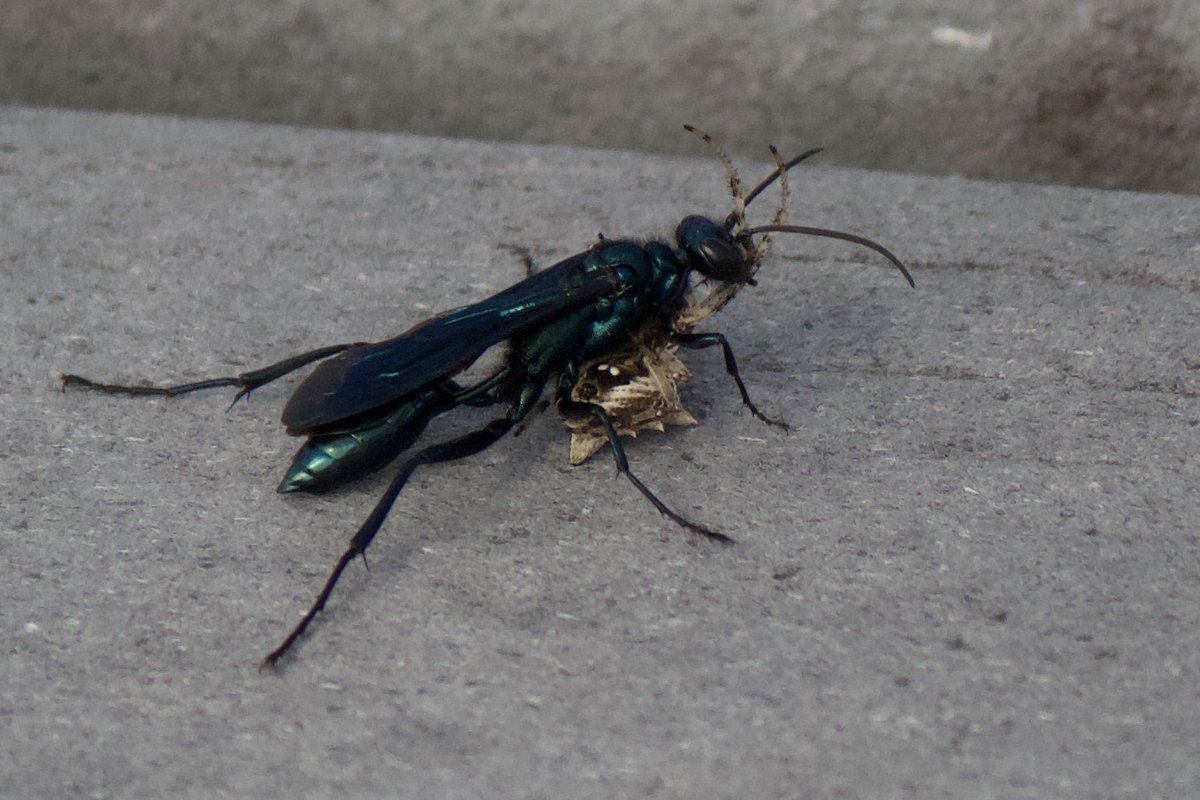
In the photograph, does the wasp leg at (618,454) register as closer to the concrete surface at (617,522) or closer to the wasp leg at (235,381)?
the concrete surface at (617,522)

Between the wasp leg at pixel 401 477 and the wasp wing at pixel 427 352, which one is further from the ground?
the wasp wing at pixel 427 352

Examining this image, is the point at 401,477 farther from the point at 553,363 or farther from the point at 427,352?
the point at 553,363

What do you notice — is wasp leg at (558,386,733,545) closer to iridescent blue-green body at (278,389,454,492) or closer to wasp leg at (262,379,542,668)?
wasp leg at (262,379,542,668)

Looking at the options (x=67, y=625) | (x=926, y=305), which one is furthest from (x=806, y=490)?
(x=67, y=625)

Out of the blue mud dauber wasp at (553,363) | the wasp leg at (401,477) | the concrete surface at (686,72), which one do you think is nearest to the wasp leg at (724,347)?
the blue mud dauber wasp at (553,363)

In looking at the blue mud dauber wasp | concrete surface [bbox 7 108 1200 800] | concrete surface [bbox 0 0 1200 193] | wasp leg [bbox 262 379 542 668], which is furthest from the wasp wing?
concrete surface [bbox 0 0 1200 193]

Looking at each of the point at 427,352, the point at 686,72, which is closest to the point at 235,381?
the point at 427,352
